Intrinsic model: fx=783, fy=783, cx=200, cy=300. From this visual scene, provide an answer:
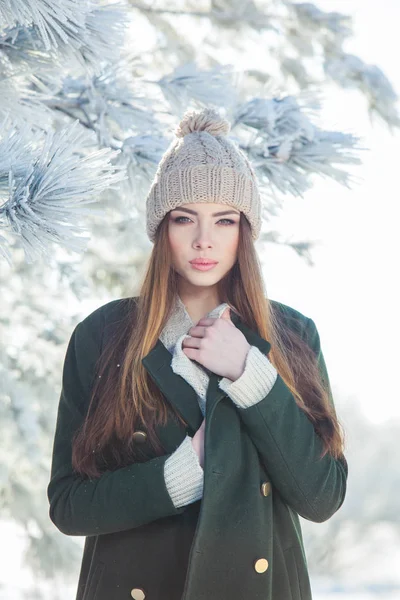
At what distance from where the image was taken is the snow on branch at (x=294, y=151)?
1.98m

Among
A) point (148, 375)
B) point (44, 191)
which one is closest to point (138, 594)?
point (148, 375)

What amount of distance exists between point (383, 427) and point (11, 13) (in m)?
8.43

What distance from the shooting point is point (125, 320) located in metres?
1.84

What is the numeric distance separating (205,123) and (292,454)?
771mm

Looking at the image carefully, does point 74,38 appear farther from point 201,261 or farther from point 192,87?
point 201,261

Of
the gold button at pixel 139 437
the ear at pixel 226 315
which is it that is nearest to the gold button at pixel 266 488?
the gold button at pixel 139 437

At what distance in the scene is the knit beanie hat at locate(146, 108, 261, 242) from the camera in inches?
66.6

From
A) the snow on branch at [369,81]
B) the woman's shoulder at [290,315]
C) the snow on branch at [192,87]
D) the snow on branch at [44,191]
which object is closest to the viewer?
the snow on branch at [44,191]

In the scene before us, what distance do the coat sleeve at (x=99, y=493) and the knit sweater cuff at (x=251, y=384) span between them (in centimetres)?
19

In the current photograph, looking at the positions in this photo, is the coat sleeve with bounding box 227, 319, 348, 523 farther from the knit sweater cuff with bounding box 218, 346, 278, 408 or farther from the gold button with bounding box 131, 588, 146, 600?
the gold button with bounding box 131, 588, 146, 600

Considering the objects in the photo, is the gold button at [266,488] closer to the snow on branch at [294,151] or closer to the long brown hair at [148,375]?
the long brown hair at [148,375]

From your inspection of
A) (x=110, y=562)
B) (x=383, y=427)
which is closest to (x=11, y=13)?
(x=110, y=562)

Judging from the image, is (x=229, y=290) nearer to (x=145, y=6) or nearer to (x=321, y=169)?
(x=321, y=169)

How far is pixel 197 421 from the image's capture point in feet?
5.48
